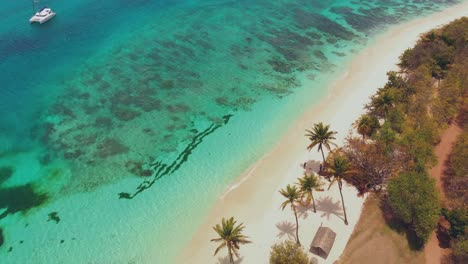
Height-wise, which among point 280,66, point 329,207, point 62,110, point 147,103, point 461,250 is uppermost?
point 280,66

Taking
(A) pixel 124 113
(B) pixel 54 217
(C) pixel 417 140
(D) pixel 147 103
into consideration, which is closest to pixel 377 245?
(C) pixel 417 140

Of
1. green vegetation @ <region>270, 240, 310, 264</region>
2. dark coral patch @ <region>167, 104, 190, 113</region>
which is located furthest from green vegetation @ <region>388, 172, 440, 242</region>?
dark coral patch @ <region>167, 104, 190, 113</region>

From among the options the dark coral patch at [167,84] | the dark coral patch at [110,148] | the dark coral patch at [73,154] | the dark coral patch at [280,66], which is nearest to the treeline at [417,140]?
the dark coral patch at [280,66]

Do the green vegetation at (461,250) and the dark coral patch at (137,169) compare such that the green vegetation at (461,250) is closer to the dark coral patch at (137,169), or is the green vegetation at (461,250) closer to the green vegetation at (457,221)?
the green vegetation at (457,221)

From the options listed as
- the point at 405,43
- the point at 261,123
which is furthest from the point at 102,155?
the point at 405,43

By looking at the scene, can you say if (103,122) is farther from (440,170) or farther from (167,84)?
(440,170)

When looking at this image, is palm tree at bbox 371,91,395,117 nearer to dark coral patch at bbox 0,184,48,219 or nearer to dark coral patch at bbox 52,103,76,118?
dark coral patch at bbox 0,184,48,219

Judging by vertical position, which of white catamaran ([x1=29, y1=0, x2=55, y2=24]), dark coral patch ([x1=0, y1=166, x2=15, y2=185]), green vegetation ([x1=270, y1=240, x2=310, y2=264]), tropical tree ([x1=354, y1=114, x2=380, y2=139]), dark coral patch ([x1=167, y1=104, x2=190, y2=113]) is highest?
tropical tree ([x1=354, y1=114, x2=380, y2=139])
